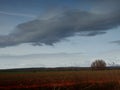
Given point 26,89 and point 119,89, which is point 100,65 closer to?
point 26,89

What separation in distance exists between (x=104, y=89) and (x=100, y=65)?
139810 millimetres

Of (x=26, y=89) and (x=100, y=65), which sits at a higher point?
(x=100, y=65)

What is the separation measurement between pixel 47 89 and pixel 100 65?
13809cm

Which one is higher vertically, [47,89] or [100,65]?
[100,65]

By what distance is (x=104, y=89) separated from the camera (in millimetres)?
27922

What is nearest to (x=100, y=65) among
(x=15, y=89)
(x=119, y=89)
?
(x=15, y=89)

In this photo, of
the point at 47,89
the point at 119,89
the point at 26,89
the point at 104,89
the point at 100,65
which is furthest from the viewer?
the point at 100,65

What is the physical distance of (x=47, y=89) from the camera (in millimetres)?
30297

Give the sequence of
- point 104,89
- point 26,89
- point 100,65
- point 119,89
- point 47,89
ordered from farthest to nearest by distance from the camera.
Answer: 1. point 100,65
2. point 26,89
3. point 47,89
4. point 104,89
5. point 119,89

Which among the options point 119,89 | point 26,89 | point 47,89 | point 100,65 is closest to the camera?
point 119,89

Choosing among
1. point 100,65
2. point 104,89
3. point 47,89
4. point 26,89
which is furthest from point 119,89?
point 100,65

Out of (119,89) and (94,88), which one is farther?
(94,88)

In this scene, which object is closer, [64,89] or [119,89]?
[119,89]

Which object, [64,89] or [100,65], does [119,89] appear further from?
[100,65]
